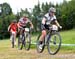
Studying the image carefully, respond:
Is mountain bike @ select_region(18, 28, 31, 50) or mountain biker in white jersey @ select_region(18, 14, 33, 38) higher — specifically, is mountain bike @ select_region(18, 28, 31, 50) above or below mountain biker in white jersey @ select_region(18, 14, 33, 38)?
below

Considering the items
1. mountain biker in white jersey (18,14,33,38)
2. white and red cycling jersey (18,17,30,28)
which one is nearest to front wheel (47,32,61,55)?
mountain biker in white jersey (18,14,33,38)

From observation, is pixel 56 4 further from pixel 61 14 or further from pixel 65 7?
pixel 61 14

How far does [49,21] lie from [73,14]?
3013 inches

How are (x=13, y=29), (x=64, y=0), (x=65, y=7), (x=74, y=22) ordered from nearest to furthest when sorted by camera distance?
(x=13, y=29), (x=74, y=22), (x=65, y=7), (x=64, y=0)

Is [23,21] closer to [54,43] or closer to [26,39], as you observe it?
[26,39]

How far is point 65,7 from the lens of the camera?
346 ft

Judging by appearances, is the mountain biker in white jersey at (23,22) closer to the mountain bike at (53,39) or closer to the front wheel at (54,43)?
the mountain bike at (53,39)

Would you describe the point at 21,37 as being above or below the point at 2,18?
above

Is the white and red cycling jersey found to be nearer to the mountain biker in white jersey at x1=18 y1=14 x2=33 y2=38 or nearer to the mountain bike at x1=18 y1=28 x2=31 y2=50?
the mountain biker in white jersey at x1=18 y1=14 x2=33 y2=38

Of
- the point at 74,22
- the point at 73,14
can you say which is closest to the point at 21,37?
the point at 74,22

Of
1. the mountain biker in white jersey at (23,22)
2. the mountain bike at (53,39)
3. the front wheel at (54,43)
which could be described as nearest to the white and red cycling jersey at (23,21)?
the mountain biker in white jersey at (23,22)

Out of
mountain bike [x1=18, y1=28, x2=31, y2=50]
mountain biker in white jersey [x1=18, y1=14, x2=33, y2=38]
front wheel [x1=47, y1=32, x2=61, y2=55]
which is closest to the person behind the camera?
front wheel [x1=47, y1=32, x2=61, y2=55]

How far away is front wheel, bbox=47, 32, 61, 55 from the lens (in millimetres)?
15141

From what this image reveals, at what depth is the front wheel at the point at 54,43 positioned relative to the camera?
49.7 ft
